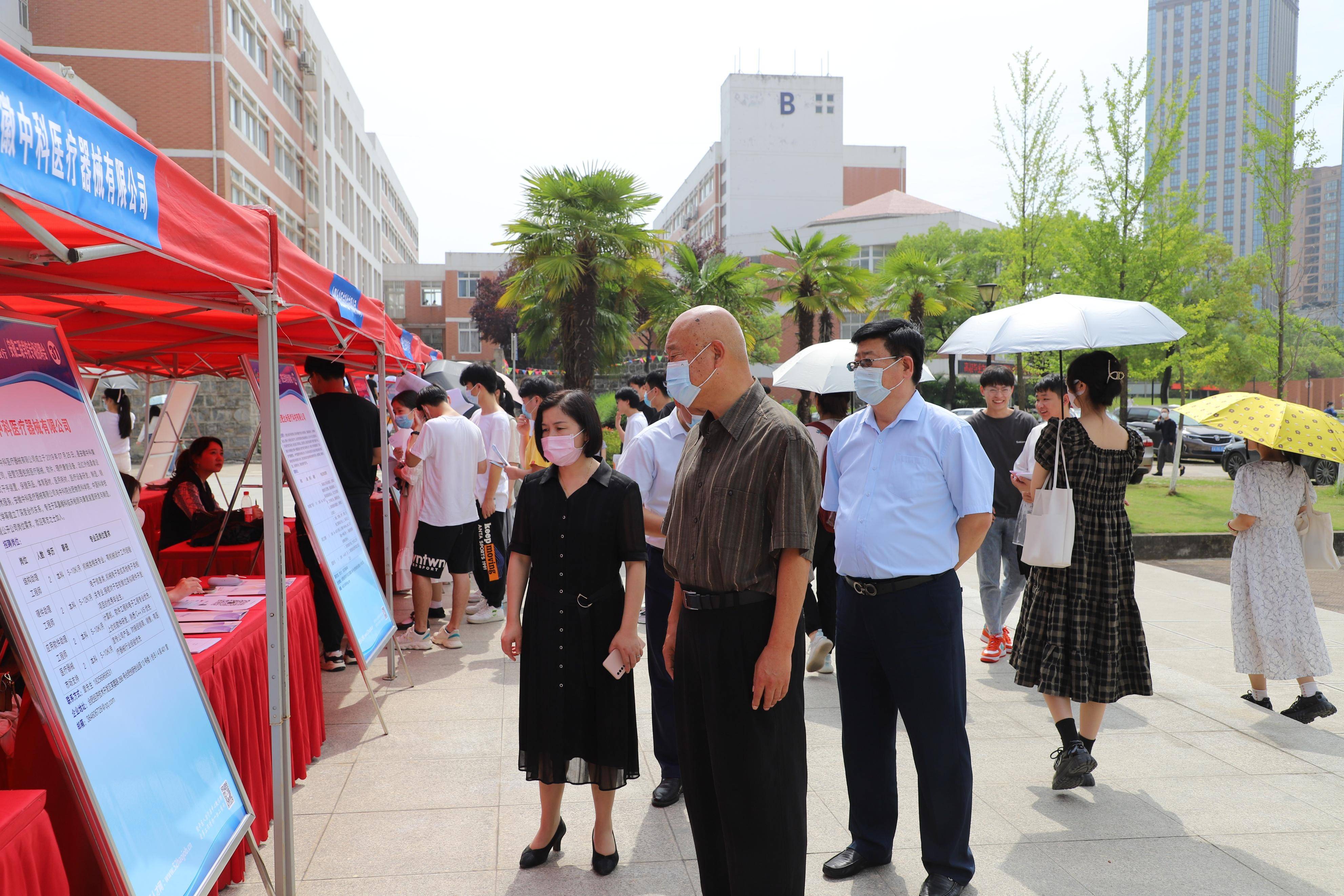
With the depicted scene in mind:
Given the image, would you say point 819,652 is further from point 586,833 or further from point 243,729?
point 243,729

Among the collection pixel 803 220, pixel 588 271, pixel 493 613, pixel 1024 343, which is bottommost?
pixel 493 613

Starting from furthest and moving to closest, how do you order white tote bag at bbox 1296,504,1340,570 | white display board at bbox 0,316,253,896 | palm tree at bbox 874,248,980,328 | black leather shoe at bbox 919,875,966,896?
palm tree at bbox 874,248,980,328 → white tote bag at bbox 1296,504,1340,570 → black leather shoe at bbox 919,875,966,896 → white display board at bbox 0,316,253,896

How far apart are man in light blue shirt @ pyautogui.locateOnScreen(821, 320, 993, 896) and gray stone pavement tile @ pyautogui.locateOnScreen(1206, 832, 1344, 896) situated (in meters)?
1.26

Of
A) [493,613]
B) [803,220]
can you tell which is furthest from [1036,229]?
[803,220]

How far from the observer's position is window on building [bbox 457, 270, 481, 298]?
67312 millimetres

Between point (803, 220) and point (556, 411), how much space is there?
74.8 metres

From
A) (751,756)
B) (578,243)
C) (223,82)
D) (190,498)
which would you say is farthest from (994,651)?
(223,82)

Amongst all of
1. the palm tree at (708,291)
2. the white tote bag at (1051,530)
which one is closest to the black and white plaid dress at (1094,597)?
the white tote bag at (1051,530)

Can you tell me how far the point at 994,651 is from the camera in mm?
6348

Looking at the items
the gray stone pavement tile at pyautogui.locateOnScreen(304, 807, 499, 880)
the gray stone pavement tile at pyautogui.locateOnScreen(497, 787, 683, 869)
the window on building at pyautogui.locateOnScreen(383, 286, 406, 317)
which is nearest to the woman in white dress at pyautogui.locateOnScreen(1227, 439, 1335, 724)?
the gray stone pavement tile at pyautogui.locateOnScreen(497, 787, 683, 869)

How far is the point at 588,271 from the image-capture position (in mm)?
19812

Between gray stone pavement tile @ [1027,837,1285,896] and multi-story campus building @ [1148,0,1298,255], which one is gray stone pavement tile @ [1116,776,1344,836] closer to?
gray stone pavement tile @ [1027,837,1285,896]

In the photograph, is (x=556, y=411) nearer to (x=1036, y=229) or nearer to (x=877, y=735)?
(x=877, y=735)

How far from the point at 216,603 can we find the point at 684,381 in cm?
268
